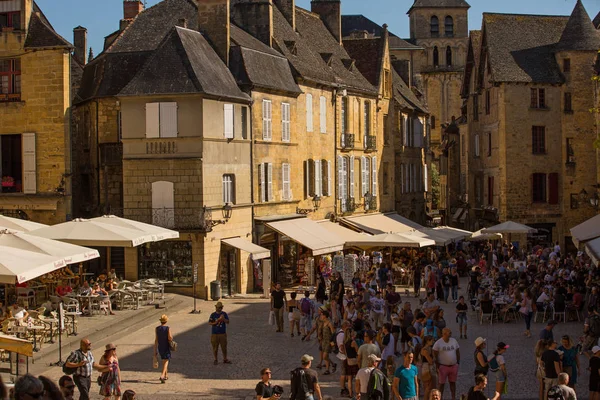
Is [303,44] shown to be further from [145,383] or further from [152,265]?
[145,383]

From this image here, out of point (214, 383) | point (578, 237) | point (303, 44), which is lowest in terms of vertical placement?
point (214, 383)

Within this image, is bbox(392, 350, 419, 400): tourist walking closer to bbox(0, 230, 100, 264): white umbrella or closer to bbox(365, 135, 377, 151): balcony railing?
bbox(0, 230, 100, 264): white umbrella

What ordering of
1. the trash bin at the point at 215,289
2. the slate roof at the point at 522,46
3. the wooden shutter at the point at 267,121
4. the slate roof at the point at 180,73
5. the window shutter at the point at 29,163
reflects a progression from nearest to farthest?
the trash bin at the point at 215,289 < the slate roof at the point at 180,73 < the window shutter at the point at 29,163 < the wooden shutter at the point at 267,121 < the slate roof at the point at 522,46

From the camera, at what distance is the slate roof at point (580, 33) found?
4597 centimetres

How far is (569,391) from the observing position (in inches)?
533

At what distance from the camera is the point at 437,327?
18859mm

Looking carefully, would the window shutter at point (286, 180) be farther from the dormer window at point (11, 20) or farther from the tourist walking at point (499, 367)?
the tourist walking at point (499, 367)

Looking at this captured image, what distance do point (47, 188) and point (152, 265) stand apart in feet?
14.7

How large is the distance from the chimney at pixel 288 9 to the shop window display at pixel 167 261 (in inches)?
602

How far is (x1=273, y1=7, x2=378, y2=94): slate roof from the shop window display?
33.1 ft

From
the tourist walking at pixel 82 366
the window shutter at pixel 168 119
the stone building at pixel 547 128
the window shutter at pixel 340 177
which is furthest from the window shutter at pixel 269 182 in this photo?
the tourist walking at pixel 82 366

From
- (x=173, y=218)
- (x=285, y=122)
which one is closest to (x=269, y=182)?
(x=285, y=122)

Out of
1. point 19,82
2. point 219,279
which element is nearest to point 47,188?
point 19,82

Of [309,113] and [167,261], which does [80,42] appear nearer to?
[309,113]
